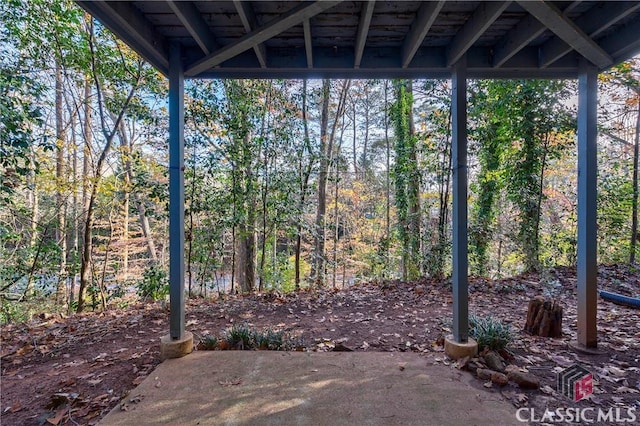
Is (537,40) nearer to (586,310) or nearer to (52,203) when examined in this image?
(586,310)

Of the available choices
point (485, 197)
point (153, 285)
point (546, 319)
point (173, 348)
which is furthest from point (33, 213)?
point (485, 197)

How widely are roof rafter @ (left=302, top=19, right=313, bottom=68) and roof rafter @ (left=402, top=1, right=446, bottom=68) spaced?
79 centimetres

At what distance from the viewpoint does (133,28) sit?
1.89 meters

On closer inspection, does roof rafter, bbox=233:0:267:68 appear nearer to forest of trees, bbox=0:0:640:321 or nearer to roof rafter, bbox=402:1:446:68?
roof rafter, bbox=402:1:446:68

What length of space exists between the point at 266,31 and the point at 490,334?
9.80 feet

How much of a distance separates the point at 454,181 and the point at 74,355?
377cm

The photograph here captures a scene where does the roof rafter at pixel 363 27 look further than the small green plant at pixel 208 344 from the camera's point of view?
No

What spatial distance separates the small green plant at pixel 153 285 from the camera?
4477 millimetres

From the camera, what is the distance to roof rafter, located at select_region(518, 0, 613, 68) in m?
1.72

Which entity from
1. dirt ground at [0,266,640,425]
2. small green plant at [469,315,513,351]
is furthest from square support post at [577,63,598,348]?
small green plant at [469,315,513,351]

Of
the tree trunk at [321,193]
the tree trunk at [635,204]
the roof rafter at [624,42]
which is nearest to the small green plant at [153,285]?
the tree trunk at [321,193]

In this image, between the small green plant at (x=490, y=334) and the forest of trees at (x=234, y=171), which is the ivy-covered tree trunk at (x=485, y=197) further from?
the small green plant at (x=490, y=334)

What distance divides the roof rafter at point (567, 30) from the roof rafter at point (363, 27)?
0.89m

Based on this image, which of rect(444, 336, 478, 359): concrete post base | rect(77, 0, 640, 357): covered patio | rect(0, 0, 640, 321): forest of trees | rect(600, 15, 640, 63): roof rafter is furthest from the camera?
rect(0, 0, 640, 321): forest of trees
